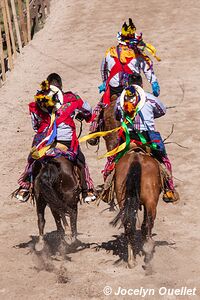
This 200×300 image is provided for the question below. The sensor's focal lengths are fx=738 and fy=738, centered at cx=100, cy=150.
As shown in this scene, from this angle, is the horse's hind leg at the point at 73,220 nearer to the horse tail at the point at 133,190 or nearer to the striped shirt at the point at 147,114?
the horse tail at the point at 133,190

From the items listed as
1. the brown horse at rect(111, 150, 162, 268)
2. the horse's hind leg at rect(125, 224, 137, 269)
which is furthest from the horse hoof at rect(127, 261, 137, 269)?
the brown horse at rect(111, 150, 162, 268)

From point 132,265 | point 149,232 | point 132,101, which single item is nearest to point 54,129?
point 132,101

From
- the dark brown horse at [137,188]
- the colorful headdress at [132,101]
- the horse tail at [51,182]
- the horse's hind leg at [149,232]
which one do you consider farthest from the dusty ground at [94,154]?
the colorful headdress at [132,101]

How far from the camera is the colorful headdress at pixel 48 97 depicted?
8.60m

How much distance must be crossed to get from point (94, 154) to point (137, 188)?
5.03 m

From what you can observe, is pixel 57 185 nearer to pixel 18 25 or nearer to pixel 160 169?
pixel 160 169

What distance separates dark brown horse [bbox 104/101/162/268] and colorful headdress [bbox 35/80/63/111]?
1074 millimetres

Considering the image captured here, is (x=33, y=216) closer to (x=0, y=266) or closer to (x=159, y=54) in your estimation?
(x=0, y=266)

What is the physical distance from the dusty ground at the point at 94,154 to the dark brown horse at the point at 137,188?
2.05 feet

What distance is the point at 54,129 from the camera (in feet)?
28.4

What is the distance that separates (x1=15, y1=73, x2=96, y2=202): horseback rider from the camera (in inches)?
340

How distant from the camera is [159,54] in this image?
18.4 meters

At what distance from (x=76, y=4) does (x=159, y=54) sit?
17.9ft

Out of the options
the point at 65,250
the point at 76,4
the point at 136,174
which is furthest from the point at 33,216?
the point at 76,4
